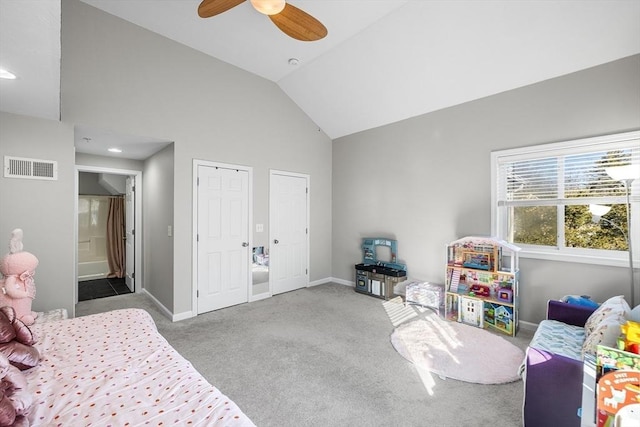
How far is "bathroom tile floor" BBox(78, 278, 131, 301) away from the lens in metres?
4.69

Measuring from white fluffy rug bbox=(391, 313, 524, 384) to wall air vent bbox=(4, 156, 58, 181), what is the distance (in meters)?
3.96

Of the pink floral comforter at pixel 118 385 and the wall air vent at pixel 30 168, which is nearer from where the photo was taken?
the pink floral comforter at pixel 118 385

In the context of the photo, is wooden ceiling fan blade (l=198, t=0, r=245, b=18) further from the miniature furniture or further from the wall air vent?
the miniature furniture

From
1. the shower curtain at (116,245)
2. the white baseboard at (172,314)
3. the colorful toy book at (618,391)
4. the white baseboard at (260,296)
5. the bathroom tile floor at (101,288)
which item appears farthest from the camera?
the shower curtain at (116,245)

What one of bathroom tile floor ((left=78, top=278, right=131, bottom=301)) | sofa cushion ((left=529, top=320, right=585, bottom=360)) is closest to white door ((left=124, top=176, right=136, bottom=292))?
bathroom tile floor ((left=78, top=278, right=131, bottom=301))

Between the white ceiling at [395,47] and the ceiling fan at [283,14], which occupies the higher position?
the white ceiling at [395,47]

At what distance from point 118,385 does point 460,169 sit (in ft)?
13.6

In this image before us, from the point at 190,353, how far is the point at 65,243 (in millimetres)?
1771

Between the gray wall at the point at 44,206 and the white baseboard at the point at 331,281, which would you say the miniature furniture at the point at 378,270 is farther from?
the gray wall at the point at 44,206

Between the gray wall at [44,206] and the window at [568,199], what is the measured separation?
4.92 m

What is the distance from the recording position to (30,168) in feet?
9.09

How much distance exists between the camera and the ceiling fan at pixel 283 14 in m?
1.98

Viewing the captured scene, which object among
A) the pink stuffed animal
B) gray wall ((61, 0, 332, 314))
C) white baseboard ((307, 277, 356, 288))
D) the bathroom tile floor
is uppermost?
gray wall ((61, 0, 332, 314))

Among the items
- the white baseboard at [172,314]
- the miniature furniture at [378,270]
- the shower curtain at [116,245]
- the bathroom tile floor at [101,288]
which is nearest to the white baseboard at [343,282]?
the miniature furniture at [378,270]
